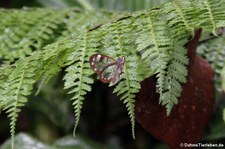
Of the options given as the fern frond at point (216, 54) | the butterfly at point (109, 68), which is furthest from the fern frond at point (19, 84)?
the fern frond at point (216, 54)

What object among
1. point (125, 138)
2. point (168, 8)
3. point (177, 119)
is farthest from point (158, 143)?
point (168, 8)

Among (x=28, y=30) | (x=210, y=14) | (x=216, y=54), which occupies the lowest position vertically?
(x=216, y=54)

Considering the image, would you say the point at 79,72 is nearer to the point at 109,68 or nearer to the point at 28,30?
the point at 109,68

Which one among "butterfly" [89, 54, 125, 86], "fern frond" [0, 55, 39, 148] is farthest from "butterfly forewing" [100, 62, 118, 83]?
"fern frond" [0, 55, 39, 148]

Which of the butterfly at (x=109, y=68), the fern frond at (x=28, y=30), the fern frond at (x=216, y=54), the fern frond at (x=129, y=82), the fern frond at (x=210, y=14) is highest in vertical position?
the fern frond at (x=210, y=14)

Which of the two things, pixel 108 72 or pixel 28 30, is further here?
pixel 28 30

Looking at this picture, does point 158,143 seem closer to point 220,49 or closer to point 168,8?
point 220,49

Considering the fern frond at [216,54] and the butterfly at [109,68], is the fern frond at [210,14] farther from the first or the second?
the fern frond at [216,54]

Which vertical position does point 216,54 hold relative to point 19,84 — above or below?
below

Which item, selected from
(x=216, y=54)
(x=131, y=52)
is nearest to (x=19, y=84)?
(x=131, y=52)
